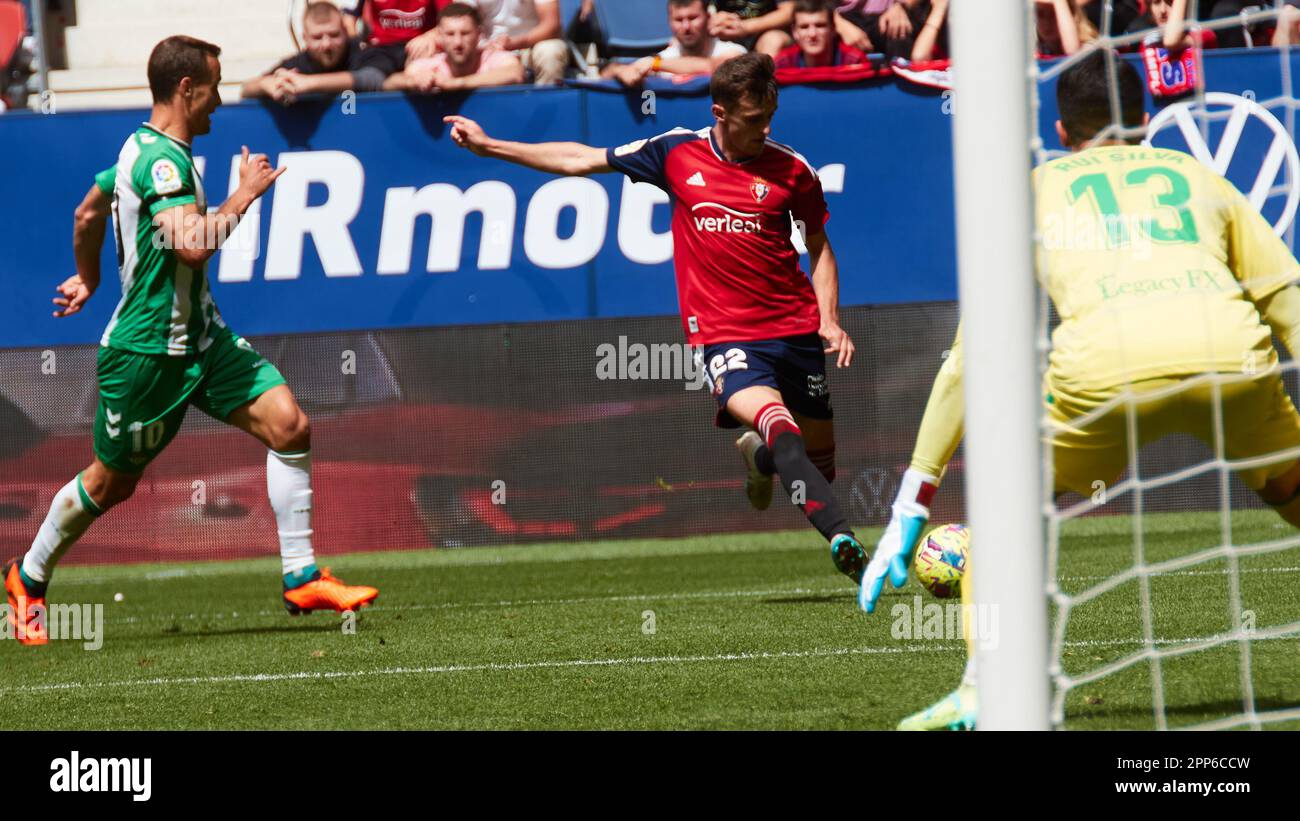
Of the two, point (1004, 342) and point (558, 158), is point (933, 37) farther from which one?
point (1004, 342)

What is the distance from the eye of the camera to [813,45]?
39.2 feet

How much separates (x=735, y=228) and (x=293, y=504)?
2.27 meters

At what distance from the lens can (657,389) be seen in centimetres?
1100

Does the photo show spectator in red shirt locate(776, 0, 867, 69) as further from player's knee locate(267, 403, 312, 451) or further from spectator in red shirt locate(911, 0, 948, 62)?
player's knee locate(267, 403, 312, 451)

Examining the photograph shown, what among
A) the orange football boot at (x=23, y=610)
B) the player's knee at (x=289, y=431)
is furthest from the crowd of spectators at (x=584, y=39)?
the orange football boot at (x=23, y=610)

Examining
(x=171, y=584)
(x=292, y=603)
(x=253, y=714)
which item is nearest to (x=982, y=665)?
(x=253, y=714)

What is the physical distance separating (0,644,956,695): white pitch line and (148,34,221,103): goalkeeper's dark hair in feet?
8.53

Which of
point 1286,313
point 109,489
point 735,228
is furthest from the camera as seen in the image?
point 735,228

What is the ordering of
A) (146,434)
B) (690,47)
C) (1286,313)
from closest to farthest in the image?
(1286,313), (146,434), (690,47)

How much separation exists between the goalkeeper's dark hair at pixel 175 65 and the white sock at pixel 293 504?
1607 mm

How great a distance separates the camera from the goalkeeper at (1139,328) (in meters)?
4.24

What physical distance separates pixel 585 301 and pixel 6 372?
12.5 ft

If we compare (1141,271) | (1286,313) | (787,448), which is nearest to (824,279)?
(787,448)
